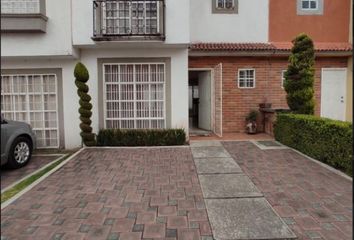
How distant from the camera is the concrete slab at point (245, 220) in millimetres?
3342

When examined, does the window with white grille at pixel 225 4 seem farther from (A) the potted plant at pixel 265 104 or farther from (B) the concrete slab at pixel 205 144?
(B) the concrete slab at pixel 205 144

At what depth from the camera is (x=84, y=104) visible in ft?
27.1

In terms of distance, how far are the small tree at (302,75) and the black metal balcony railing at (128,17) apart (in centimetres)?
396

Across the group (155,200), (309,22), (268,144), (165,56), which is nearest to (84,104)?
(165,56)

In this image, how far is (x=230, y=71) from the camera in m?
10.9

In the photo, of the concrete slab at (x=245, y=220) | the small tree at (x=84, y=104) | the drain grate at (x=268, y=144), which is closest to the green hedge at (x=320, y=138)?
the drain grate at (x=268, y=144)

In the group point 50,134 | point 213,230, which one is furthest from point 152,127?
point 213,230

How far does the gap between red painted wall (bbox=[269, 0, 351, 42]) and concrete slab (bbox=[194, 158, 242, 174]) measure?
22.0ft

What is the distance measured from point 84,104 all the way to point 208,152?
3940 mm

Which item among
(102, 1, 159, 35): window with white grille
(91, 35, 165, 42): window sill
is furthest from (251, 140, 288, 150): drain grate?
(102, 1, 159, 35): window with white grille

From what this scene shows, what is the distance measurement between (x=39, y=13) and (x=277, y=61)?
28.0ft

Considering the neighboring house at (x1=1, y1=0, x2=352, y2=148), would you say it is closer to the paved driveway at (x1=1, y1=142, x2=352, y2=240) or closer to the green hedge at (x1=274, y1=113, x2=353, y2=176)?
the paved driveway at (x1=1, y1=142, x2=352, y2=240)

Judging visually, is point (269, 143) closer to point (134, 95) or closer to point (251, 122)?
point (251, 122)

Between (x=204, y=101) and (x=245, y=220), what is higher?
(x=204, y=101)
